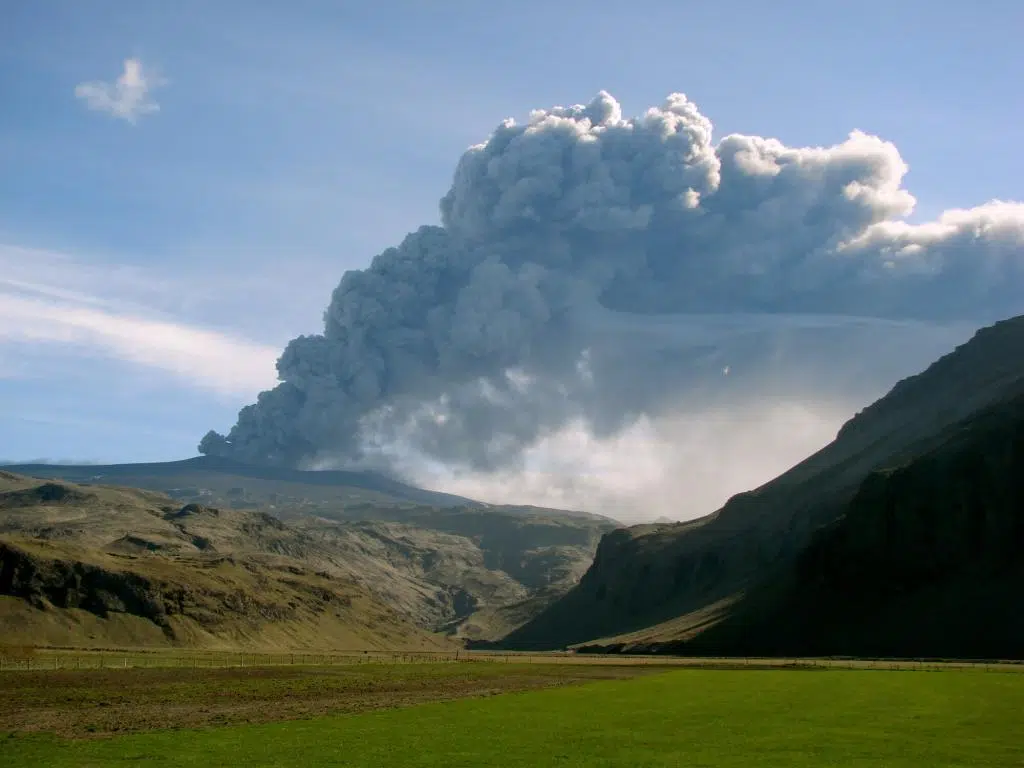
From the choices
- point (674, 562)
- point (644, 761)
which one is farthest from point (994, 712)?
point (674, 562)

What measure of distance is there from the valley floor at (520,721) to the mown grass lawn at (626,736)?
0.09m

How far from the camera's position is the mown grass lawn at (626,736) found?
1342 inches

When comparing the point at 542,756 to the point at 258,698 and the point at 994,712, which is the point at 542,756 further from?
the point at 258,698

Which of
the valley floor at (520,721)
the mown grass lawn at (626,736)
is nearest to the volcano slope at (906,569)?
the valley floor at (520,721)

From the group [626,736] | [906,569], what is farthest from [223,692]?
[906,569]

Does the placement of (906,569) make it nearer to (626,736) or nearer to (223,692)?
(223,692)

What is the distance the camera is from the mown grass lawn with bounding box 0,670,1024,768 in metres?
34.1

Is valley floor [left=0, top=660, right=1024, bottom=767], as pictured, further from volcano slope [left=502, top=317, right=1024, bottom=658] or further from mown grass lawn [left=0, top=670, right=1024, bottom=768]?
volcano slope [left=502, top=317, right=1024, bottom=658]

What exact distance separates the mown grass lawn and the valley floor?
94 mm

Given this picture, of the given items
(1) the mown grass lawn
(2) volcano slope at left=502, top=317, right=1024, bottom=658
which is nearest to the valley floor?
(1) the mown grass lawn

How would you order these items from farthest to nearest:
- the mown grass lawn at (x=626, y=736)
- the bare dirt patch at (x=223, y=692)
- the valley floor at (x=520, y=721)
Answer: the bare dirt patch at (x=223, y=692)
the valley floor at (x=520, y=721)
the mown grass lawn at (x=626, y=736)

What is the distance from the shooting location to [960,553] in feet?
441

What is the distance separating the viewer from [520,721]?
4538 centimetres

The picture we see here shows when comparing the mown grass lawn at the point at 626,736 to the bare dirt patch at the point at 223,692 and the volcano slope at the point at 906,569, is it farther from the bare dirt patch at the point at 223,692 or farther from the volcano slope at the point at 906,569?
the volcano slope at the point at 906,569
